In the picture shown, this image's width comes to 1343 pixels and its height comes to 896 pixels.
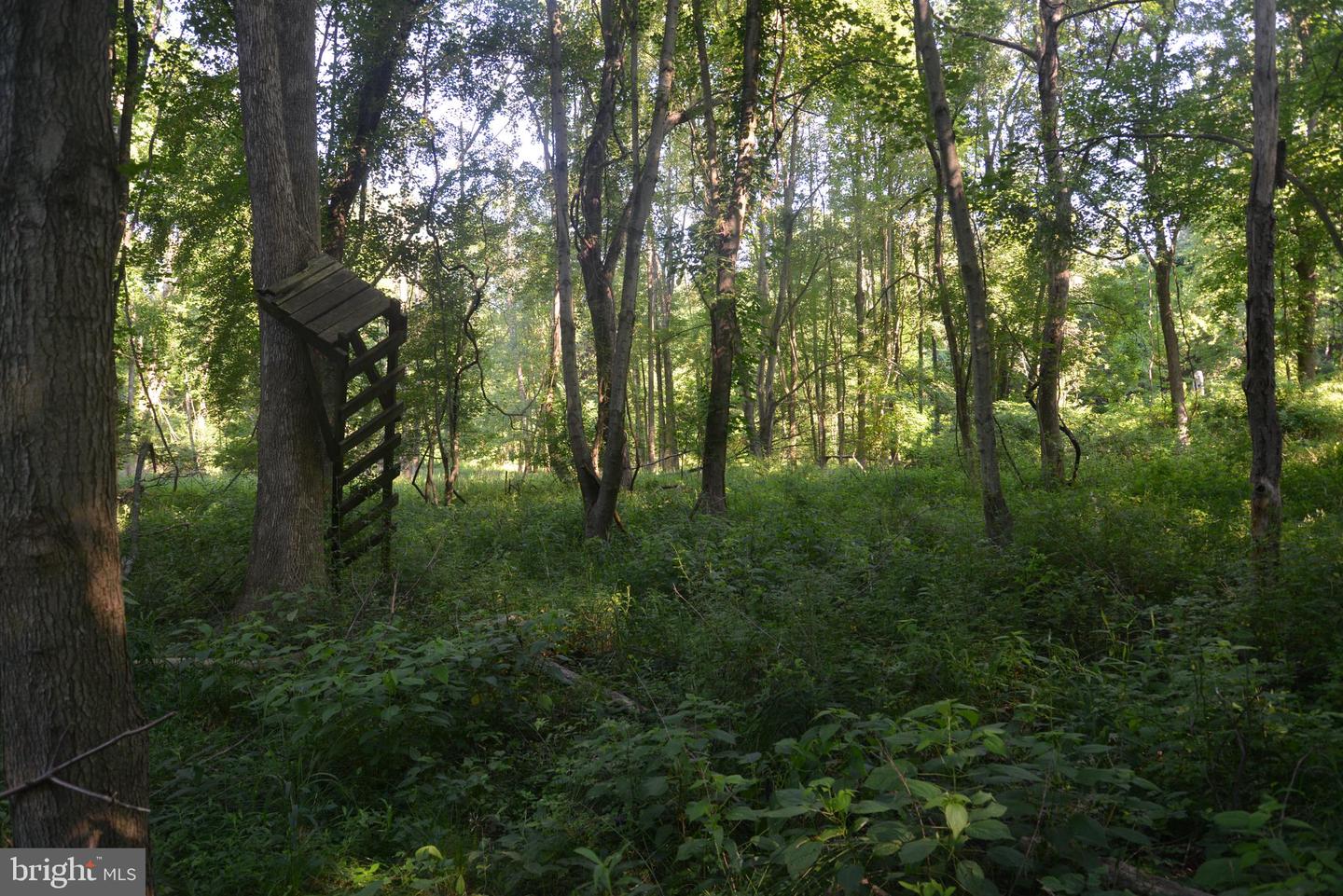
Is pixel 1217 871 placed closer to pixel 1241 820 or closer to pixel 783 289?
pixel 1241 820

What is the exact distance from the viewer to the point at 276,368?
703cm

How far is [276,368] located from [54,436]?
467 centimetres

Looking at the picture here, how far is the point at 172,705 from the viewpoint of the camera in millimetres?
5059

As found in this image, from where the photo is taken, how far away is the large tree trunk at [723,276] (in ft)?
35.9

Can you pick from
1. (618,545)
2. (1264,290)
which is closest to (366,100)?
(618,545)

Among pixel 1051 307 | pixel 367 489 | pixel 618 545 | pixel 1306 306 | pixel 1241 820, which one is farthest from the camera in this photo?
pixel 1306 306

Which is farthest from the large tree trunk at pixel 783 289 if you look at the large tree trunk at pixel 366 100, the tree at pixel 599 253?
the large tree trunk at pixel 366 100

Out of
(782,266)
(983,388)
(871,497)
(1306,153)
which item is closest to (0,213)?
(983,388)

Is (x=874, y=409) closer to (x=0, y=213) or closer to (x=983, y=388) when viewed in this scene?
(x=983, y=388)

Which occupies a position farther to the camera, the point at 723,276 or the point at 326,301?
the point at 723,276

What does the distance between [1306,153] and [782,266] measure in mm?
15214

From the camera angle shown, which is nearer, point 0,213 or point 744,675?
point 0,213

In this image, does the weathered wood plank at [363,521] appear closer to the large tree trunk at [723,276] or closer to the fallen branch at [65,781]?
the large tree trunk at [723,276]

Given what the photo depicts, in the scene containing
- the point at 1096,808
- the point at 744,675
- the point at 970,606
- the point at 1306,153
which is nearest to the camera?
the point at 1096,808
